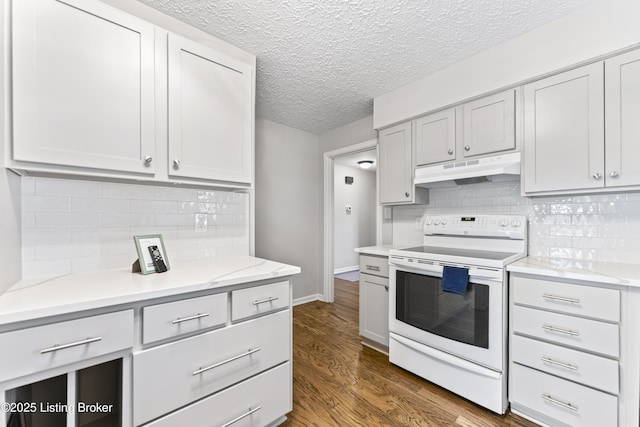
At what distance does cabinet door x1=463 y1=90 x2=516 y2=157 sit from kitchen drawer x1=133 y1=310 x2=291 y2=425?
6.45 ft

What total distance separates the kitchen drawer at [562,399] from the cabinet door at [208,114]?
220cm

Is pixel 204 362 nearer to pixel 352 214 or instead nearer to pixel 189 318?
pixel 189 318

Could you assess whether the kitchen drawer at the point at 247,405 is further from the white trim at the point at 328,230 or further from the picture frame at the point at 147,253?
the white trim at the point at 328,230

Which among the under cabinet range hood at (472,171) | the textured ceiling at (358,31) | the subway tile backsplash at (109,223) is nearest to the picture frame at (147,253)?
the subway tile backsplash at (109,223)

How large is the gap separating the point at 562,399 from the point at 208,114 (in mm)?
2680

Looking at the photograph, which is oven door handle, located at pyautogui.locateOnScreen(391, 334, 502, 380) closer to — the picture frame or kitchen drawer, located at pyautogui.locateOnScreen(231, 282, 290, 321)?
kitchen drawer, located at pyautogui.locateOnScreen(231, 282, 290, 321)

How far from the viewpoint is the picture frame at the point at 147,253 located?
1.39m

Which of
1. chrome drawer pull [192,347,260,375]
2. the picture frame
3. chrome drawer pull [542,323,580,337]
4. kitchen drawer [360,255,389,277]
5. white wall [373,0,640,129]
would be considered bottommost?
chrome drawer pull [192,347,260,375]

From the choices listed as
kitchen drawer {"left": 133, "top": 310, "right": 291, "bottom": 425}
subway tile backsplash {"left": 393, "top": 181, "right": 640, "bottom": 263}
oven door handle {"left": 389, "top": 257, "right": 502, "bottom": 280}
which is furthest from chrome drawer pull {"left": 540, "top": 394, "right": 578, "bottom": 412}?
kitchen drawer {"left": 133, "top": 310, "right": 291, "bottom": 425}

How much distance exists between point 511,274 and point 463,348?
0.60 m

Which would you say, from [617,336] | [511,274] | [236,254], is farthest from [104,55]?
[617,336]

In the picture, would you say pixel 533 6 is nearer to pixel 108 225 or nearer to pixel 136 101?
pixel 136 101

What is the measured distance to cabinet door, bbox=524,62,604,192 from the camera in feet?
5.36

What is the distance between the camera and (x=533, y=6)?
1624 millimetres
